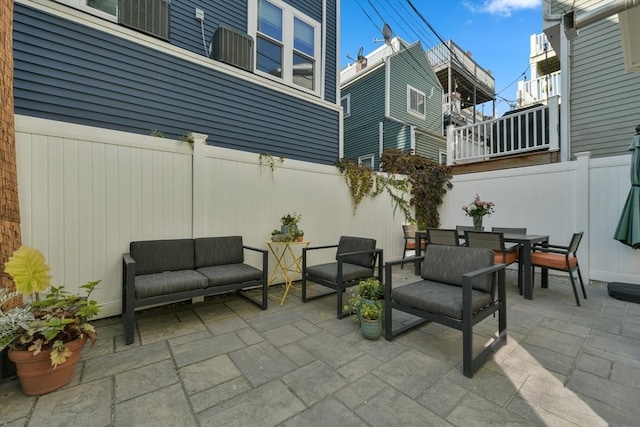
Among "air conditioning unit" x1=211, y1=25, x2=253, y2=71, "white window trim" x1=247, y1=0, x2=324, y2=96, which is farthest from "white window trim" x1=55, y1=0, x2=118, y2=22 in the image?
"white window trim" x1=247, y1=0, x2=324, y2=96

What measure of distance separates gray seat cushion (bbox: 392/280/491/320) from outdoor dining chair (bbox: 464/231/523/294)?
69.2 inches

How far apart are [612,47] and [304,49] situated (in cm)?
616

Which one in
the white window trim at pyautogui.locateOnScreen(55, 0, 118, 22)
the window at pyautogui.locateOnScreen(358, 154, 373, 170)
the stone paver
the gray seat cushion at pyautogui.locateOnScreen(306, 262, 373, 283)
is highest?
the white window trim at pyautogui.locateOnScreen(55, 0, 118, 22)

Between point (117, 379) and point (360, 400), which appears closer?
point (360, 400)

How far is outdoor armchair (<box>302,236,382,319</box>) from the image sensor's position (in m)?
3.28

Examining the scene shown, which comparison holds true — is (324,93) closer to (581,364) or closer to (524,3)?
(524,3)

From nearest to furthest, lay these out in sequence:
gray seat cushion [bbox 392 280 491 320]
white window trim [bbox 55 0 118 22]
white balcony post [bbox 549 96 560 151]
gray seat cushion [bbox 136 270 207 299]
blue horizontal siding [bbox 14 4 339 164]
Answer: gray seat cushion [bbox 392 280 491 320] → gray seat cushion [bbox 136 270 207 299] → blue horizontal siding [bbox 14 4 339 164] → white window trim [bbox 55 0 118 22] → white balcony post [bbox 549 96 560 151]

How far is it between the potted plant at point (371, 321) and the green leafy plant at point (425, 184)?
4.39 metres

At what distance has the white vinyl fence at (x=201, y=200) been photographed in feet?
9.44

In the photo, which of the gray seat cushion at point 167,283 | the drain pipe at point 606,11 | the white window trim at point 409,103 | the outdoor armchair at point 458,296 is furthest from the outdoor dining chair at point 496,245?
the white window trim at point 409,103

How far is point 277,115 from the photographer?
5.68 meters

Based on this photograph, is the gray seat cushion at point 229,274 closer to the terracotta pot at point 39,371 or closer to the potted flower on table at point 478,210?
the terracotta pot at point 39,371

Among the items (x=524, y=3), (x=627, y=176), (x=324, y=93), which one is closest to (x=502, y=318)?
(x=627, y=176)

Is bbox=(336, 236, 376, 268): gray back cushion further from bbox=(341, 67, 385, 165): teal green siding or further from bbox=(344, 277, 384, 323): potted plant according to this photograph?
bbox=(341, 67, 385, 165): teal green siding
